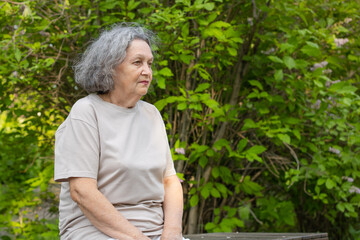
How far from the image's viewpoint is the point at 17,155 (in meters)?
4.68

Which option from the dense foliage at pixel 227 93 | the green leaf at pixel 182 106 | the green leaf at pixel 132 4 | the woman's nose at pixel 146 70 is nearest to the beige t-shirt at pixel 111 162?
the woman's nose at pixel 146 70

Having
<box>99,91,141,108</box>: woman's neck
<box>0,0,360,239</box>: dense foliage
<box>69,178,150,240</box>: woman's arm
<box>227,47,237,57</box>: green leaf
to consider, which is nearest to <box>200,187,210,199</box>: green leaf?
<box>0,0,360,239</box>: dense foliage

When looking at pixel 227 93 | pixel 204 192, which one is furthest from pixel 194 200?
pixel 227 93

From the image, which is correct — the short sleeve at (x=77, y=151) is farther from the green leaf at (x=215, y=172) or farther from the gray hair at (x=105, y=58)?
the green leaf at (x=215, y=172)

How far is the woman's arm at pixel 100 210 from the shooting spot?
2035mm

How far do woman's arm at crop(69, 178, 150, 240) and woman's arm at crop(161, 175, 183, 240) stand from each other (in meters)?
0.21

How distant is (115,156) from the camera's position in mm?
2123

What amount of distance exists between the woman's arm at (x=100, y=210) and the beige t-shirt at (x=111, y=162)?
41 millimetres

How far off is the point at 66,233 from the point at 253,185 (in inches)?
87.0

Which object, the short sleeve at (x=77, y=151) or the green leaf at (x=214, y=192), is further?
the green leaf at (x=214, y=192)

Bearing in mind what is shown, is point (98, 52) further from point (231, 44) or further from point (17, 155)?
point (17, 155)

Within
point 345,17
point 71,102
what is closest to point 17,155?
point 71,102

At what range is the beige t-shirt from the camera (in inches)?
81.5

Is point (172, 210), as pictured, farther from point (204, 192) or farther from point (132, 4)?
point (132, 4)
